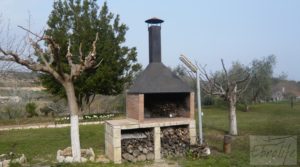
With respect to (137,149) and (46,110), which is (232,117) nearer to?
(137,149)

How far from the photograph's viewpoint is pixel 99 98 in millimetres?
41000

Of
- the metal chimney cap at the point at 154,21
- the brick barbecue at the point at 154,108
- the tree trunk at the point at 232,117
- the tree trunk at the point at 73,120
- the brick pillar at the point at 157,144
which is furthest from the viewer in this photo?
the tree trunk at the point at 232,117

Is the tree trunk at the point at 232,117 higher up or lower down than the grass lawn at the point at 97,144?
higher up

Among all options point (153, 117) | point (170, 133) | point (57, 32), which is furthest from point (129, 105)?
point (57, 32)

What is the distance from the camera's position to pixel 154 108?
38.3 feet

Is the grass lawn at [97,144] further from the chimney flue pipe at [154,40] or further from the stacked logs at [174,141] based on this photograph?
the chimney flue pipe at [154,40]

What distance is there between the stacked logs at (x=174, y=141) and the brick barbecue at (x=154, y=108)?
17 cm

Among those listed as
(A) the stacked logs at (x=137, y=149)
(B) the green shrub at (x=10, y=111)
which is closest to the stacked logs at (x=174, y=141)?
(A) the stacked logs at (x=137, y=149)

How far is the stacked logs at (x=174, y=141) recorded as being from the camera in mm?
10250

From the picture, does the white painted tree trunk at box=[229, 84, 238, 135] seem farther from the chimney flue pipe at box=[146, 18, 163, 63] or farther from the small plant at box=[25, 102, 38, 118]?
the small plant at box=[25, 102, 38, 118]

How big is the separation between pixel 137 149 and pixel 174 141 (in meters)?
1.31

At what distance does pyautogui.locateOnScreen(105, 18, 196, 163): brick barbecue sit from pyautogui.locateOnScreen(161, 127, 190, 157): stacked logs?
167 mm

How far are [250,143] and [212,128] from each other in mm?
4395

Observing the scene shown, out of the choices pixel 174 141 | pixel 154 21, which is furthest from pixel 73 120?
pixel 154 21
